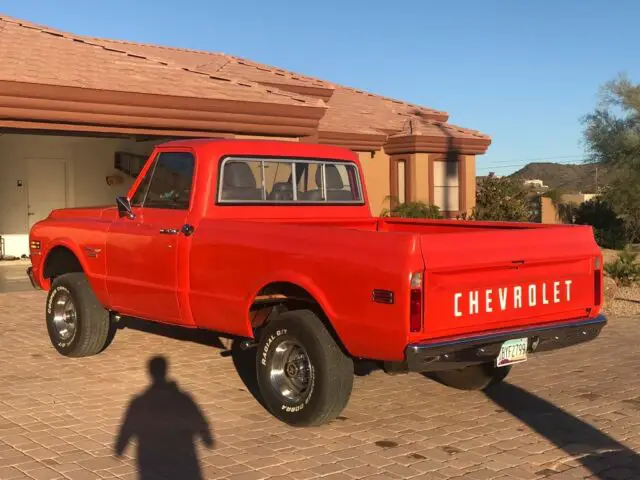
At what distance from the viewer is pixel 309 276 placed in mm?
5387

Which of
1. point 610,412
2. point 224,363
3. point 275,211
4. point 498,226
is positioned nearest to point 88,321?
point 224,363

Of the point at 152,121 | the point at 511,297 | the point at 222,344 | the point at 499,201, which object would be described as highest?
the point at 152,121

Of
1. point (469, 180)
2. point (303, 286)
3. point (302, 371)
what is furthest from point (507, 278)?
point (469, 180)

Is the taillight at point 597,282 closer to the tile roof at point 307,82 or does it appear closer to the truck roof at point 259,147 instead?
the truck roof at point 259,147

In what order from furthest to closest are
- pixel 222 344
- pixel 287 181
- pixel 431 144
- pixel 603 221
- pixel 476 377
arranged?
pixel 603 221 < pixel 431 144 < pixel 222 344 < pixel 287 181 < pixel 476 377

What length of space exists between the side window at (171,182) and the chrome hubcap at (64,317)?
1.55 metres

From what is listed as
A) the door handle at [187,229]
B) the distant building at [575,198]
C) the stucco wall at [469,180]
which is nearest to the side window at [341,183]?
the door handle at [187,229]

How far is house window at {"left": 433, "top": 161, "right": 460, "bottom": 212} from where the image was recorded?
67.4ft

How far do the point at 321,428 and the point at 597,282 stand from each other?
2.35 metres

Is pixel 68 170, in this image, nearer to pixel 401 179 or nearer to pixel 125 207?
pixel 401 179

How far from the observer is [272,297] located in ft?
19.3

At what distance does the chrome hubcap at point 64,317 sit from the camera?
7953 millimetres

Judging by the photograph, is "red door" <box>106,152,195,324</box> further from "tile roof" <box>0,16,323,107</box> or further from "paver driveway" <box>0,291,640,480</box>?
"tile roof" <box>0,16,323,107</box>

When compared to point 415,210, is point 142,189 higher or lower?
higher
